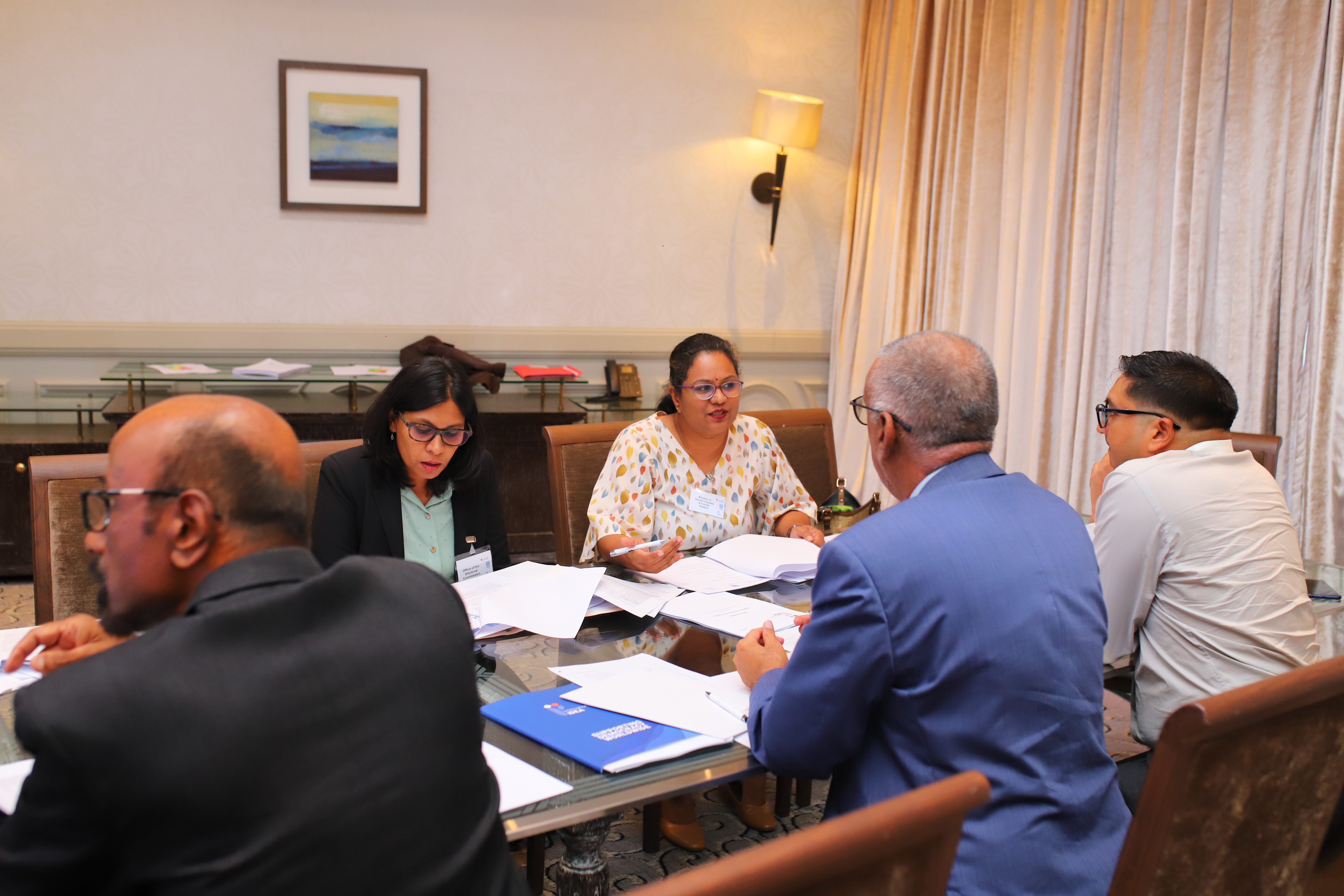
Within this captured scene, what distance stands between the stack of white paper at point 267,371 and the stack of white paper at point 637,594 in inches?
102

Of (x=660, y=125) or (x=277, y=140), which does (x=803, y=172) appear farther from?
(x=277, y=140)

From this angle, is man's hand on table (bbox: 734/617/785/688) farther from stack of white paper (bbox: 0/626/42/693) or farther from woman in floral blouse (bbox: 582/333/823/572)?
stack of white paper (bbox: 0/626/42/693)

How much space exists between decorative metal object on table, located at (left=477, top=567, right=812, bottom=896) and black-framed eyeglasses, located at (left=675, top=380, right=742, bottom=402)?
2.95 ft

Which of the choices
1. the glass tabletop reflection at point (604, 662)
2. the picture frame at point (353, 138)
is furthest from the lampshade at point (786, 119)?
the glass tabletop reflection at point (604, 662)

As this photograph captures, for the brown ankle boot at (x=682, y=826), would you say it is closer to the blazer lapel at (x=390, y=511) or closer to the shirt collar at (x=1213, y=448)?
the blazer lapel at (x=390, y=511)

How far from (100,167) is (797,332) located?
3.44 m

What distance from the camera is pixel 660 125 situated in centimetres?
499

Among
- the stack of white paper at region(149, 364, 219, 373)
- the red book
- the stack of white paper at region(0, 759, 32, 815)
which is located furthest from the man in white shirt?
the stack of white paper at region(149, 364, 219, 373)

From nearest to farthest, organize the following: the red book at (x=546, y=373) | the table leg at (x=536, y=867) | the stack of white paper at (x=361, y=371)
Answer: the table leg at (x=536, y=867), the stack of white paper at (x=361, y=371), the red book at (x=546, y=373)

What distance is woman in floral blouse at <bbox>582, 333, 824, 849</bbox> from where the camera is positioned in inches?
103

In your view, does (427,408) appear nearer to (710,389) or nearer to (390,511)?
(390,511)

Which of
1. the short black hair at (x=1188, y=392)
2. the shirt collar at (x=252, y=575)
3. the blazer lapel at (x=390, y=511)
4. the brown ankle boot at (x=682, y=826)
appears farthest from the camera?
the brown ankle boot at (x=682, y=826)

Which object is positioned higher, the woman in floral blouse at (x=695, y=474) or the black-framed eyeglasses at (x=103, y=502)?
the black-framed eyeglasses at (x=103, y=502)

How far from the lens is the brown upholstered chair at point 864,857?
765mm
